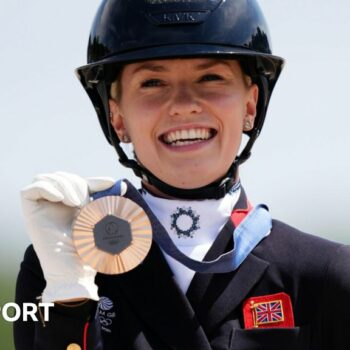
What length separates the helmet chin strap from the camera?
5.63 metres

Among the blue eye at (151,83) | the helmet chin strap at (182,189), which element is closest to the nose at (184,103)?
the blue eye at (151,83)

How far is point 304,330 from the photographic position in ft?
17.4

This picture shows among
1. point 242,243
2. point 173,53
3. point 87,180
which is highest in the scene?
point 173,53

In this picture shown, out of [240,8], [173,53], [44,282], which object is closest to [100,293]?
[44,282]

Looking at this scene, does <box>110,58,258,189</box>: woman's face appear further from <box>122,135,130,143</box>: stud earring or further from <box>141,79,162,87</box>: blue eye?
<box>122,135,130,143</box>: stud earring

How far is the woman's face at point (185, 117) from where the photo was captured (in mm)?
5426

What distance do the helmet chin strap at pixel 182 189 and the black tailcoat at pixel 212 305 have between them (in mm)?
221

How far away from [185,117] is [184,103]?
64 mm

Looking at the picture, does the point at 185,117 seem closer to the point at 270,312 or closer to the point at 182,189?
the point at 182,189

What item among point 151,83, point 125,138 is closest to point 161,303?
point 125,138

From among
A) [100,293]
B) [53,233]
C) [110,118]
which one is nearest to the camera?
[53,233]

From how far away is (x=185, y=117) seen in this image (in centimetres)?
541

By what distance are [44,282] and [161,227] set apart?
21.4 inches

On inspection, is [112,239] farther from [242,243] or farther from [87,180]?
[242,243]
